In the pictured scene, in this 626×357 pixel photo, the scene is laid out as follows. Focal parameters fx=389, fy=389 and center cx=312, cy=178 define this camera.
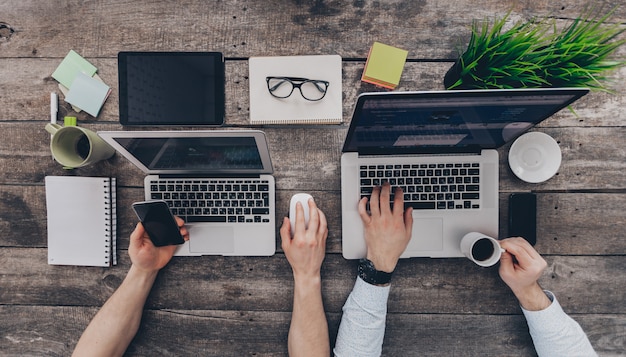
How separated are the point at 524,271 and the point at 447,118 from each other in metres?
0.52

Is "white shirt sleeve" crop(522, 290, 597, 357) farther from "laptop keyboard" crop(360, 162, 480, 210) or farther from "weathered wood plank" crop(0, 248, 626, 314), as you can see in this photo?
"laptop keyboard" crop(360, 162, 480, 210)

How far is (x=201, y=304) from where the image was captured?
1.18 metres

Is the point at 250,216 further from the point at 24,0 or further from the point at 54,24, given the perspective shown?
the point at 24,0

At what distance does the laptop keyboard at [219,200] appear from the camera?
1.11 metres

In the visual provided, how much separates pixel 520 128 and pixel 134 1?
113 centimetres

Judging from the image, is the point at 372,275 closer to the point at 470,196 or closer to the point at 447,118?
the point at 470,196

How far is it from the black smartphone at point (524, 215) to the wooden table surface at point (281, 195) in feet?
0.12

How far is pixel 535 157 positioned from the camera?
43.7 inches

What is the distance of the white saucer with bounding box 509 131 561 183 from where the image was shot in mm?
1097

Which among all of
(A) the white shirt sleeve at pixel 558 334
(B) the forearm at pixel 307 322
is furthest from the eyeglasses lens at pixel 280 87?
(A) the white shirt sleeve at pixel 558 334

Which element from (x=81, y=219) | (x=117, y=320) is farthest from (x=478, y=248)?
(x=81, y=219)

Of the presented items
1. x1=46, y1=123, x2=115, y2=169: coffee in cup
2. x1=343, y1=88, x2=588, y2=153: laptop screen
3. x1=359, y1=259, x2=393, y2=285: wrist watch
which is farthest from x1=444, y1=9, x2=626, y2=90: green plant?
x1=46, y1=123, x2=115, y2=169: coffee in cup

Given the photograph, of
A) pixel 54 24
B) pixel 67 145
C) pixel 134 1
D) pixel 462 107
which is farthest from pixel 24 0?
pixel 462 107

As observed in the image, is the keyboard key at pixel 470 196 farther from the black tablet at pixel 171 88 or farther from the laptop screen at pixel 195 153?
the black tablet at pixel 171 88
